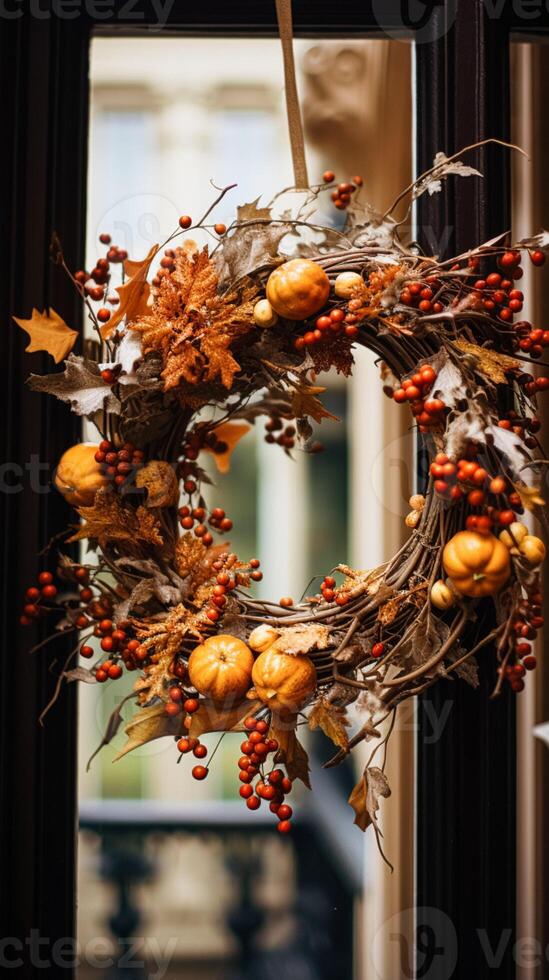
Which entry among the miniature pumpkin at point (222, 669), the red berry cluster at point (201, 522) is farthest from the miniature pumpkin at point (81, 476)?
the miniature pumpkin at point (222, 669)

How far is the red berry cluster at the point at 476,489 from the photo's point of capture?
780 mm

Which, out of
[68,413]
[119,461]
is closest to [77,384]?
[119,461]

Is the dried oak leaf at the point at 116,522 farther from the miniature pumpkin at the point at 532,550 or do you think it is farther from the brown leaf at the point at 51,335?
the miniature pumpkin at the point at 532,550

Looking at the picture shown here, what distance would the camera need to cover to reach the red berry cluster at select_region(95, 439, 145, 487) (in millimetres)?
935

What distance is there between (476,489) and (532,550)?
9cm

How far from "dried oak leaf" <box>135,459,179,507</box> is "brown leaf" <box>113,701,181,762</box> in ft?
0.80

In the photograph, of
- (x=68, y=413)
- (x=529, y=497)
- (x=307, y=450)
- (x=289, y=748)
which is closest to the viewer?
(x=529, y=497)

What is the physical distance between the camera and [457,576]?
0.83 m

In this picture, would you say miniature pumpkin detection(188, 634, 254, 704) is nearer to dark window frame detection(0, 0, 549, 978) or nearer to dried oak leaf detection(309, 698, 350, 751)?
dried oak leaf detection(309, 698, 350, 751)

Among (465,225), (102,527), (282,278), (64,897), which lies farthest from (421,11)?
(64,897)

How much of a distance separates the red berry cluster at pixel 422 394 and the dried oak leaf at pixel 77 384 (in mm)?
327

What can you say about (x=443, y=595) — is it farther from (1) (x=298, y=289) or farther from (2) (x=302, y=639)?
(1) (x=298, y=289)

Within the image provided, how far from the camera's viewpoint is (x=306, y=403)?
36.6 inches

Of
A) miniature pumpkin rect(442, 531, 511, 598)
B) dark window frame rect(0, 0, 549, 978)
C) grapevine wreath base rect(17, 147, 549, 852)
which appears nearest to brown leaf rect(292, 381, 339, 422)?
grapevine wreath base rect(17, 147, 549, 852)
